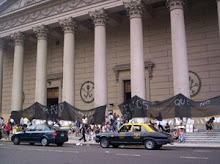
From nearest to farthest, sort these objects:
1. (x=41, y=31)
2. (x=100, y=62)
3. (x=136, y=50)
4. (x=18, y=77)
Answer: (x=136, y=50) → (x=100, y=62) → (x=41, y=31) → (x=18, y=77)

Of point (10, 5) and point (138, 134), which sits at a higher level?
point (10, 5)

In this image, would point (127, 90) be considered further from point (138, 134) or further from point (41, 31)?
point (138, 134)

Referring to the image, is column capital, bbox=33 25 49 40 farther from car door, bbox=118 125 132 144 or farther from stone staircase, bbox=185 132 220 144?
stone staircase, bbox=185 132 220 144

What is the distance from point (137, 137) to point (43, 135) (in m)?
6.68

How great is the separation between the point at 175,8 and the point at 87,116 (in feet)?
38.6

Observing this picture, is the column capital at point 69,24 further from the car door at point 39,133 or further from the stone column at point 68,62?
the car door at point 39,133

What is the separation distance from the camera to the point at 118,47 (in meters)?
32.1

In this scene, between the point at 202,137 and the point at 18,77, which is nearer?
the point at 202,137

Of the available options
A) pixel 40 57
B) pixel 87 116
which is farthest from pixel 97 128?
pixel 40 57

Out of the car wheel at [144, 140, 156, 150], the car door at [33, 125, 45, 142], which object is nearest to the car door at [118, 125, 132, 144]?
the car wheel at [144, 140, 156, 150]

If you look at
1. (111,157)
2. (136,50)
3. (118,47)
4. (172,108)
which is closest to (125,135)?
(111,157)

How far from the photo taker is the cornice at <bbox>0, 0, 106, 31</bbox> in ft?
93.2

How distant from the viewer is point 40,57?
98.4 feet

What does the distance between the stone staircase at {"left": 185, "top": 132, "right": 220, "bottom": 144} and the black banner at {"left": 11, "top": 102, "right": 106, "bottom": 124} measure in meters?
7.39
